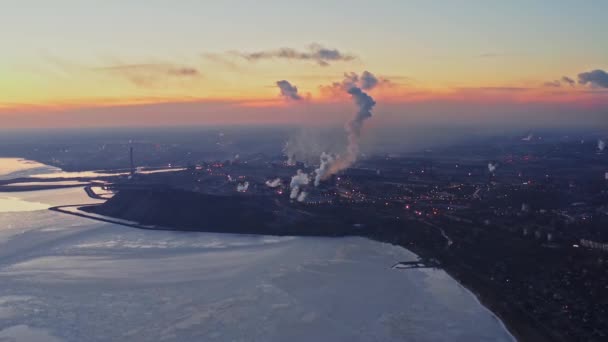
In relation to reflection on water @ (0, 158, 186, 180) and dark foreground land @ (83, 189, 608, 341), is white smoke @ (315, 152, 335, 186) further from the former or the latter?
reflection on water @ (0, 158, 186, 180)

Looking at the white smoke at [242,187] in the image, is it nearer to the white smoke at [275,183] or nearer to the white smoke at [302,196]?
the white smoke at [275,183]

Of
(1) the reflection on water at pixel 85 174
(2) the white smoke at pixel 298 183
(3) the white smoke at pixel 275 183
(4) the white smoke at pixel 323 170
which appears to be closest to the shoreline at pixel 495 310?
(2) the white smoke at pixel 298 183

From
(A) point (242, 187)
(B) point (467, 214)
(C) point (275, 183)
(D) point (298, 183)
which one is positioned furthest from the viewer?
(C) point (275, 183)

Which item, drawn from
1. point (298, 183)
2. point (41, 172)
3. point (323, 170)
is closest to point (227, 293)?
point (298, 183)

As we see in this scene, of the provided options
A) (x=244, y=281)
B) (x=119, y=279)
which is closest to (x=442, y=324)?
(x=244, y=281)

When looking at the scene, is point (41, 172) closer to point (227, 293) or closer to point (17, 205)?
point (17, 205)

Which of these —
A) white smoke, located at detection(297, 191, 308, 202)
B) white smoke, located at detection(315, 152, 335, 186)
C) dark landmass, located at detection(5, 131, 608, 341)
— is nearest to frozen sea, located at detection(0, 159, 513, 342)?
dark landmass, located at detection(5, 131, 608, 341)
